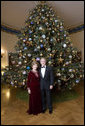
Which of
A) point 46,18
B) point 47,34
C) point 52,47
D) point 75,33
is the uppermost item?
point 75,33

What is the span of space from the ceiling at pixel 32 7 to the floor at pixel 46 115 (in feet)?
11.5

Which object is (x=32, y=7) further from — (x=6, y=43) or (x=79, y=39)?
(x=79, y=39)

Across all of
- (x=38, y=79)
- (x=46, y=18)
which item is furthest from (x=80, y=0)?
(x=38, y=79)

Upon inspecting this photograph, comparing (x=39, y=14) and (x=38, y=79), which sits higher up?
(x=39, y=14)

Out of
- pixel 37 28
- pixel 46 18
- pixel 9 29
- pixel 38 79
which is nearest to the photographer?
pixel 38 79

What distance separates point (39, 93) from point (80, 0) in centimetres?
349

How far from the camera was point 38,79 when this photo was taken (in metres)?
2.37

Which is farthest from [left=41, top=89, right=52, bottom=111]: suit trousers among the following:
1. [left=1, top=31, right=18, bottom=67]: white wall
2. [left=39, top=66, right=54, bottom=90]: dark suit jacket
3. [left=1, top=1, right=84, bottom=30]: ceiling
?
[left=1, top=31, right=18, bottom=67]: white wall

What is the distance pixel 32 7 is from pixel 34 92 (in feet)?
11.0

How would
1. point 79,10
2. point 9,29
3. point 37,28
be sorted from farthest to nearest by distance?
point 9,29 < point 79,10 < point 37,28

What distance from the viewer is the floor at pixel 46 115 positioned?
2082mm

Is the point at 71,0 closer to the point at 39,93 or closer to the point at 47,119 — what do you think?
the point at 39,93

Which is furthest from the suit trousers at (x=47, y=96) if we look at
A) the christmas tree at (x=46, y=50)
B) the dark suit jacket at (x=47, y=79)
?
the christmas tree at (x=46, y=50)

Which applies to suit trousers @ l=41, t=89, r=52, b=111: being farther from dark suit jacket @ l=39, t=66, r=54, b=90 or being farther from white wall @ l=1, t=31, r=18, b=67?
white wall @ l=1, t=31, r=18, b=67
